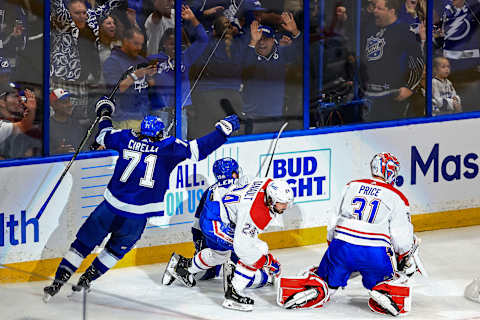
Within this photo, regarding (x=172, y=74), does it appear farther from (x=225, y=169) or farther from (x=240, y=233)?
(x=240, y=233)

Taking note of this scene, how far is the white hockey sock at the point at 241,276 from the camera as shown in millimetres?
7242

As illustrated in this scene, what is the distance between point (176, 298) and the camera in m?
7.57

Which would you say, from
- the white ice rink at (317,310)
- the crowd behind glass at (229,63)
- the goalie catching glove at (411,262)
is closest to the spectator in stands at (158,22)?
the crowd behind glass at (229,63)

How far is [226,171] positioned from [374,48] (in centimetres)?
212

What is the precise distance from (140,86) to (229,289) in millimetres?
1719

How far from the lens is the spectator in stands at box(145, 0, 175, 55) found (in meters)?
8.17

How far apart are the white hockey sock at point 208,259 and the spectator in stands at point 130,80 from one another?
1.12m

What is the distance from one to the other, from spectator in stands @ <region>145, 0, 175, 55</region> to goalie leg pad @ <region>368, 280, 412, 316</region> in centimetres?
234

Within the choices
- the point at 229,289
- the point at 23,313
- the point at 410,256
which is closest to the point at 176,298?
the point at 229,289

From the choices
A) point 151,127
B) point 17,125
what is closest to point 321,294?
point 151,127

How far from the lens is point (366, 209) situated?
283 inches

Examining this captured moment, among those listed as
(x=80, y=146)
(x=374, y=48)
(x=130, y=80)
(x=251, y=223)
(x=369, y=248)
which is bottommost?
(x=369, y=248)

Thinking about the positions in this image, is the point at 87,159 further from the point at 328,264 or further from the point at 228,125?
the point at 328,264

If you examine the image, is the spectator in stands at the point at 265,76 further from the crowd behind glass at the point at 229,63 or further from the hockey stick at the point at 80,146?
the hockey stick at the point at 80,146
